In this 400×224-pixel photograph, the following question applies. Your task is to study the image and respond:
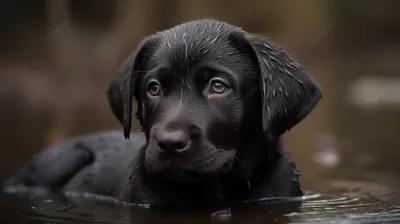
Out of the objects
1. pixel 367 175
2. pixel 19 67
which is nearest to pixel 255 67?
pixel 367 175

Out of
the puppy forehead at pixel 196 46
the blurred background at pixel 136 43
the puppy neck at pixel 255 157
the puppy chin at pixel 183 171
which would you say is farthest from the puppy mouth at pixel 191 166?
the blurred background at pixel 136 43

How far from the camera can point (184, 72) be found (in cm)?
466

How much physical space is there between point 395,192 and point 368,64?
13.4 metres

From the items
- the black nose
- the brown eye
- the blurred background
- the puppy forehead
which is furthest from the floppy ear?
the blurred background

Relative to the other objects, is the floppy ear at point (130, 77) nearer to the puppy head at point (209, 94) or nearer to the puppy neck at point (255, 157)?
the puppy head at point (209, 94)

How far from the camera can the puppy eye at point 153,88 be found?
480 cm

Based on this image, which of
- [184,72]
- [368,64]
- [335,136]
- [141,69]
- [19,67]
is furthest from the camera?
[19,67]

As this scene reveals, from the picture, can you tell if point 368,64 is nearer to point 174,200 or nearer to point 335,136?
point 335,136

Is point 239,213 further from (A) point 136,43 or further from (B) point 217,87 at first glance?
(A) point 136,43

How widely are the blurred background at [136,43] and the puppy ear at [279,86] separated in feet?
20.2

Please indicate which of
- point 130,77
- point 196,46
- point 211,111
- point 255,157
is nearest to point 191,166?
point 211,111

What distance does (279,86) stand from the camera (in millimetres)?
4797

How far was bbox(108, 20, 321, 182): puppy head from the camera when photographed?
437 cm

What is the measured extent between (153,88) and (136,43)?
14.9 meters
